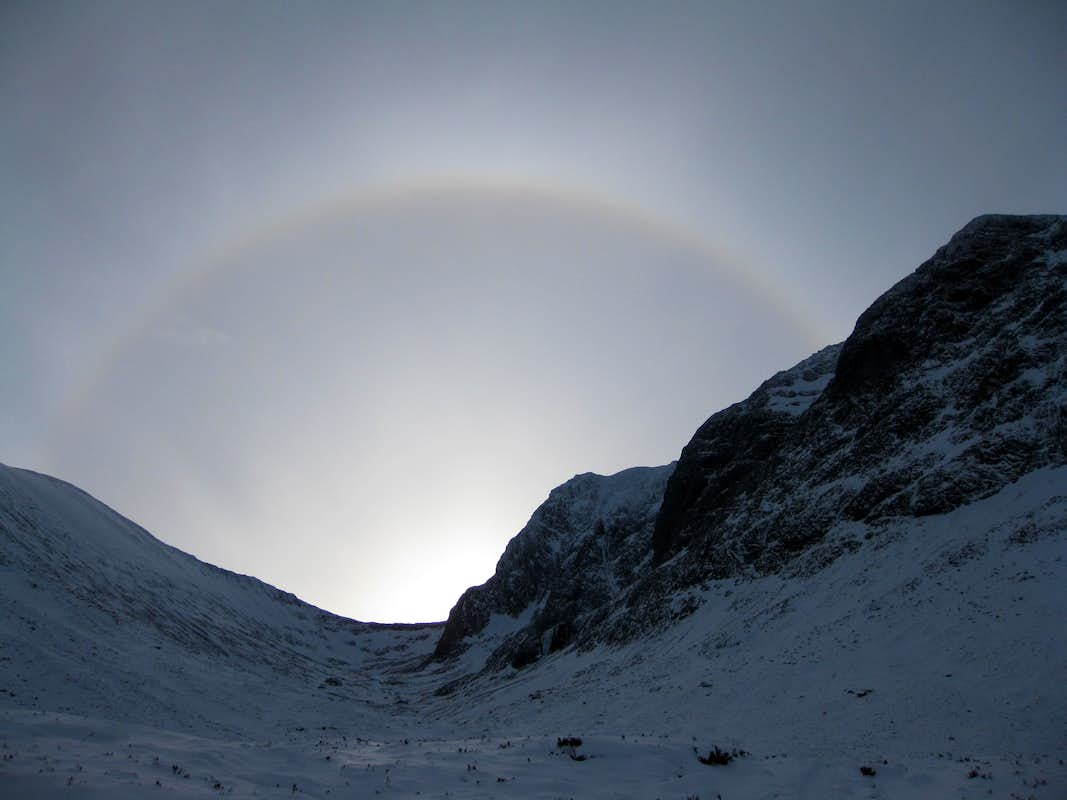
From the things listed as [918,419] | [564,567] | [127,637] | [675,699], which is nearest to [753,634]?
[675,699]

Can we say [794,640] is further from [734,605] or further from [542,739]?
[542,739]

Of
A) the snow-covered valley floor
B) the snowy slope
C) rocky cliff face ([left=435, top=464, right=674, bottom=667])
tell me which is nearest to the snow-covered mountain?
the snow-covered valley floor

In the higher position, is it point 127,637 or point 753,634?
point 127,637

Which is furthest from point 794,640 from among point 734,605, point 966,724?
point 966,724

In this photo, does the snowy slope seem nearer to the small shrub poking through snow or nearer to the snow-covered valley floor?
the snow-covered valley floor

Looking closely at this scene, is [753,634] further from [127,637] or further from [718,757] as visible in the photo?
[127,637]
